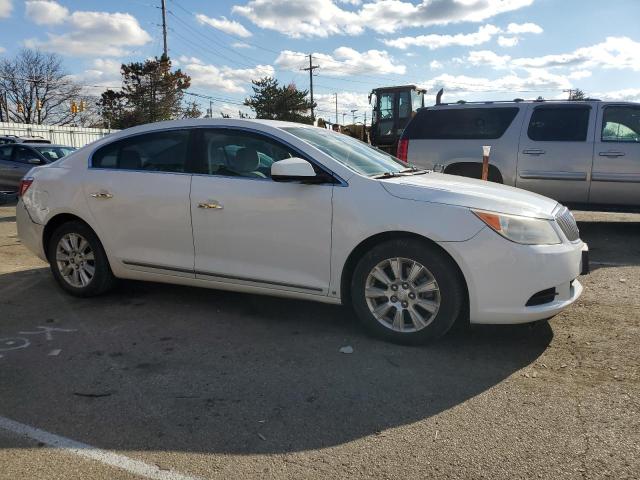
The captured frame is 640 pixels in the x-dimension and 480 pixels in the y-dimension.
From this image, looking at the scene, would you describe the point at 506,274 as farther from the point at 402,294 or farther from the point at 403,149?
the point at 403,149

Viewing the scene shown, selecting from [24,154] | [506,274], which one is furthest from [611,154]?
[24,154]

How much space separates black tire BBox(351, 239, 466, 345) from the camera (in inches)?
147

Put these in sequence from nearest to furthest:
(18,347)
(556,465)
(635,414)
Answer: (556,465) → (635,414) → (18,347)

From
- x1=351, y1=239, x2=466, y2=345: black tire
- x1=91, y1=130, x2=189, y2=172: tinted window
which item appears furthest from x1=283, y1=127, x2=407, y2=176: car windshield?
x1=91, y1=130, x2=189, y2=172: tinted window

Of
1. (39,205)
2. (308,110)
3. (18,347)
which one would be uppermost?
(308,110)

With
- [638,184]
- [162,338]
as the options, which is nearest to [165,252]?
[162,338]

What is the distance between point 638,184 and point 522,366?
18.1 ft

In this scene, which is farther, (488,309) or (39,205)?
(39,205)

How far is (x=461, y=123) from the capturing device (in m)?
8.70

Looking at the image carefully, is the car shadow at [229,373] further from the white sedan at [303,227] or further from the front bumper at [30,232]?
the front bumper at [30,232]

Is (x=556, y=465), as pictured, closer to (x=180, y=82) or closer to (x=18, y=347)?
(x=18, y=347)

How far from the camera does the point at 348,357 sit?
376 cm

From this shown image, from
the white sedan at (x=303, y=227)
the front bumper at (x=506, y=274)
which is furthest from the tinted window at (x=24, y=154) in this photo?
the front bumper at (x=506, y=274)

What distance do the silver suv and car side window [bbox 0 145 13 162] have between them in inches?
421
